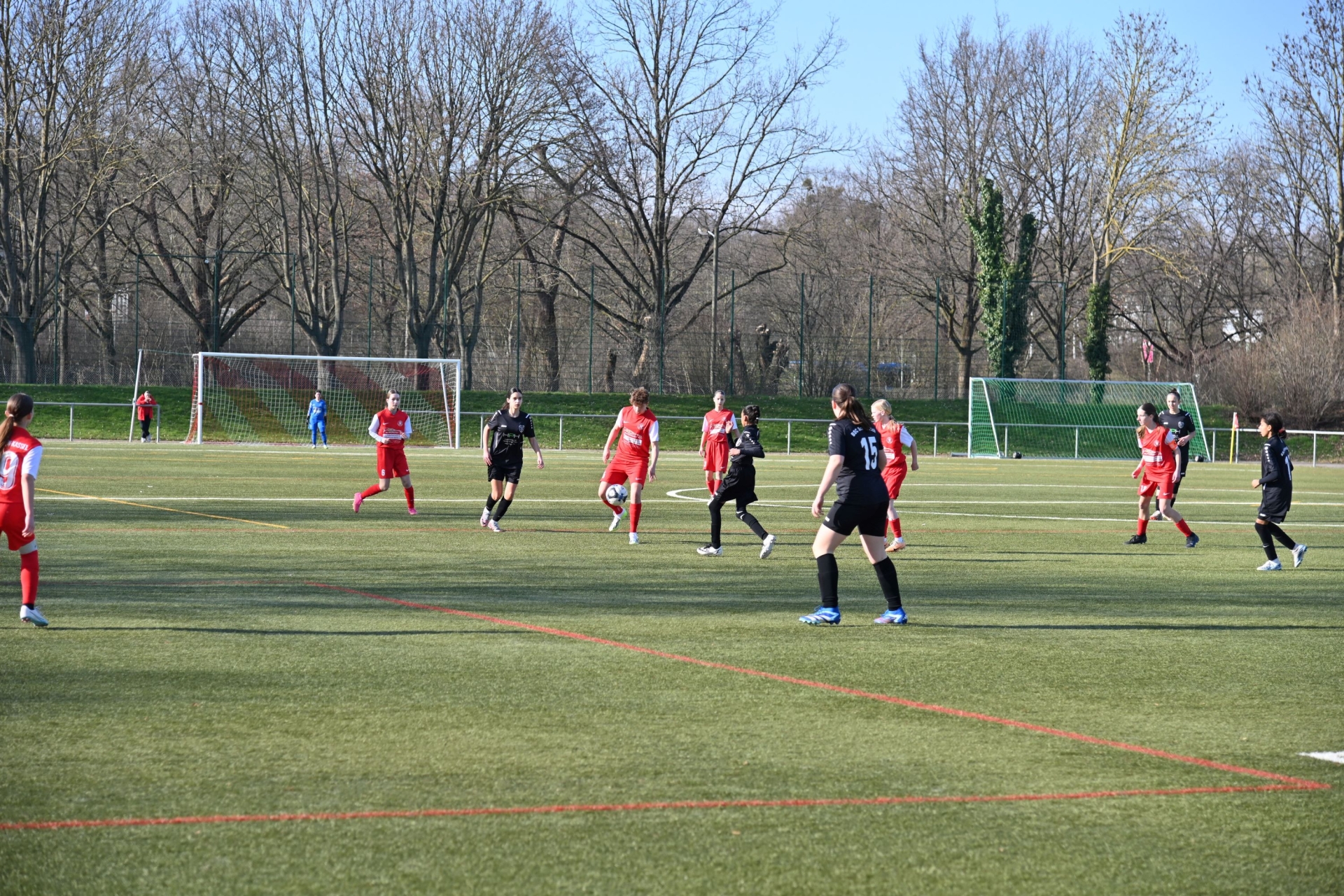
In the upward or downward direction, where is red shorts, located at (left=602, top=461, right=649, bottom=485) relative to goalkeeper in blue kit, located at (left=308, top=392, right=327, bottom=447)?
downward

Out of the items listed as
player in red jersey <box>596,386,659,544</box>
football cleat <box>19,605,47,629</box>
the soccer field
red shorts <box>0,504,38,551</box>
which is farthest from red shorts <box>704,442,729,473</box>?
red shorts <box>0,504,38,551</box>

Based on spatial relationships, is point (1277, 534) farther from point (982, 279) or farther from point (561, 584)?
point (982, 279)

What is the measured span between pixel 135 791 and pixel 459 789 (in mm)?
1225

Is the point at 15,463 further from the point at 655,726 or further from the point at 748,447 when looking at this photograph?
the point at 748,447

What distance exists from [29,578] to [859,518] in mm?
5623

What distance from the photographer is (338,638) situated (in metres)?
9.10

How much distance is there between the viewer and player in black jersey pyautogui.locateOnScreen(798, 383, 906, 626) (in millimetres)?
9883

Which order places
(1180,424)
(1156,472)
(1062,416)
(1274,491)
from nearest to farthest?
1. (1274,491)
2. (1156,472)
3. (1180,424)
4. (1062,416)

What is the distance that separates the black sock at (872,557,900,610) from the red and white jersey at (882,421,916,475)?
5.91m

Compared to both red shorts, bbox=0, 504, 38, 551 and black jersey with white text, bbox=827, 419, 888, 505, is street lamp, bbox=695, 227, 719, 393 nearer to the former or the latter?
black jersey with white text, bbox=827, 419, 888, 505

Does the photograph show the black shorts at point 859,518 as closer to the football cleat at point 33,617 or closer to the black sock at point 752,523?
the black sock at point 752,523

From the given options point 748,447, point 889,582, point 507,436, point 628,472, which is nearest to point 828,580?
point 889,582

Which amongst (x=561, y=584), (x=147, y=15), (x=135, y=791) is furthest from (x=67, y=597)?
(x=147, y=15)

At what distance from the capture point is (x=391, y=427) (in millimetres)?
19984
